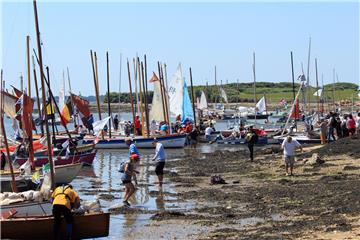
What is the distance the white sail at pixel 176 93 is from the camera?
56281mm

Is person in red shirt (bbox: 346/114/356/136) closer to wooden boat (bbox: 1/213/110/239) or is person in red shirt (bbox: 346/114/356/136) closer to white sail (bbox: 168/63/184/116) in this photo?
white sail (bbox: 168/63/184/116)

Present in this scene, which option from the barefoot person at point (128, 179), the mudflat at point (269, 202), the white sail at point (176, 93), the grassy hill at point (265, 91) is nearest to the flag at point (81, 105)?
the white sail at point (176, 93)

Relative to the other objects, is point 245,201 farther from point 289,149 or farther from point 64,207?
point 64,207

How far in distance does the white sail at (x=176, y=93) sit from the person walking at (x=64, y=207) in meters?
41.3

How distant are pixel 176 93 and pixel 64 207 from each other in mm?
41772

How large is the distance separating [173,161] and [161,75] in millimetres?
17195

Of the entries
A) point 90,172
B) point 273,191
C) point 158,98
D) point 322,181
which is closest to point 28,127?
point 273,191

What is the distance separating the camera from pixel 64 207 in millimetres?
14750

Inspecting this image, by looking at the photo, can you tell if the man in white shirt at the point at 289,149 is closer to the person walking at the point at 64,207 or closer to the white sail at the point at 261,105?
the person walking at the point at 64,207

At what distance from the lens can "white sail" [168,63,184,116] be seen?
56.3m

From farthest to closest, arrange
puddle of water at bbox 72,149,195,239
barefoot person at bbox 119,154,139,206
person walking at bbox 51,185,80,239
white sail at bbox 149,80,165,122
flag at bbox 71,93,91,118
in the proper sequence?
white sail at bbox 149,80,165,122
flag at bbox 71,93,91,118
barefoot person at bbox 119,154,139,206
puddle of water at bbox 72,149,195,239
person walking at bbox 51,185,80,239

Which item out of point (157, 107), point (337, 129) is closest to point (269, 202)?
point (337, 129)

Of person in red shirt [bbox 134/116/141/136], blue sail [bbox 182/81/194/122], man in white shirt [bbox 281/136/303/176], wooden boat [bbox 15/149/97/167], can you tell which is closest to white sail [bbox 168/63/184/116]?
blue sail [bbox 182/81/194/122]

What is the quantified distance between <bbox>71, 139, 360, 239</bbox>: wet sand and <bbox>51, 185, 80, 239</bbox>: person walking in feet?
5.11
